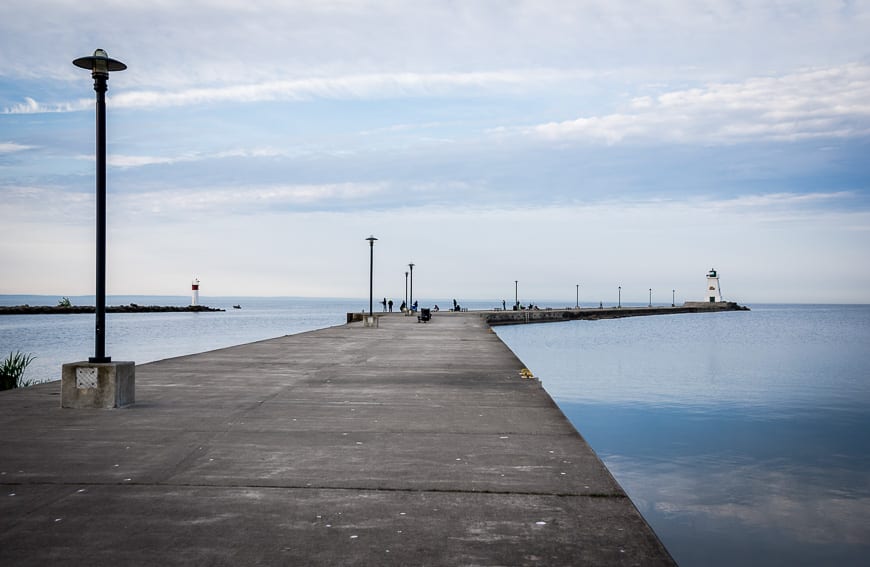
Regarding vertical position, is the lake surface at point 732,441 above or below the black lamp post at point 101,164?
below

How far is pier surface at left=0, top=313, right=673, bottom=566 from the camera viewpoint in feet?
15.9

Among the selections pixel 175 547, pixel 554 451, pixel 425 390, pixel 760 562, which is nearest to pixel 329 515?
pixel 175 547

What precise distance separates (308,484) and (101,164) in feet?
21.8

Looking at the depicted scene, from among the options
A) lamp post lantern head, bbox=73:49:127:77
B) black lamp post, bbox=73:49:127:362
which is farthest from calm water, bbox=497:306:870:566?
lamp post lantern head, bbox=73:49:127:77

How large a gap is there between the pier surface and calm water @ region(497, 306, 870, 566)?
2341 mm

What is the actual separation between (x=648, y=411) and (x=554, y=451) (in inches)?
547

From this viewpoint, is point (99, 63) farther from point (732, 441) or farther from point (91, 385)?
point (732, 441)

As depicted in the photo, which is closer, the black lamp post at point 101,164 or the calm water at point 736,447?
the calm water at point 736,447

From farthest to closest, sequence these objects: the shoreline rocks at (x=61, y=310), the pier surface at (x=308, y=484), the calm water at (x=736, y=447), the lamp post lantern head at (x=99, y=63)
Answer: the shoreline rocks at (x=61, y=310) < the lamp post lantern head at (x=99, y=63) < the calm water at (x=736, y=447) < the pier surface at (x=308, y=484)

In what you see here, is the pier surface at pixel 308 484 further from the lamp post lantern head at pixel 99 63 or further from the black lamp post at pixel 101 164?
the lamp post lantern head at pixel 99 63

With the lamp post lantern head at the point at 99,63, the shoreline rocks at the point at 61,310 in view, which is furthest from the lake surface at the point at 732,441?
the shoreline rocks at the point at 61,310

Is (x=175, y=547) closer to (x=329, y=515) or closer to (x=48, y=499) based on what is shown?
(x=329, y=515)

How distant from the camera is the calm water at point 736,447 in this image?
361 inches

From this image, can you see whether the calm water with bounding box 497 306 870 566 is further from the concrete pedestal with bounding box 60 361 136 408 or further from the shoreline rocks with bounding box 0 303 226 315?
the shoreline rocks with bounding box 0 303 226 315
